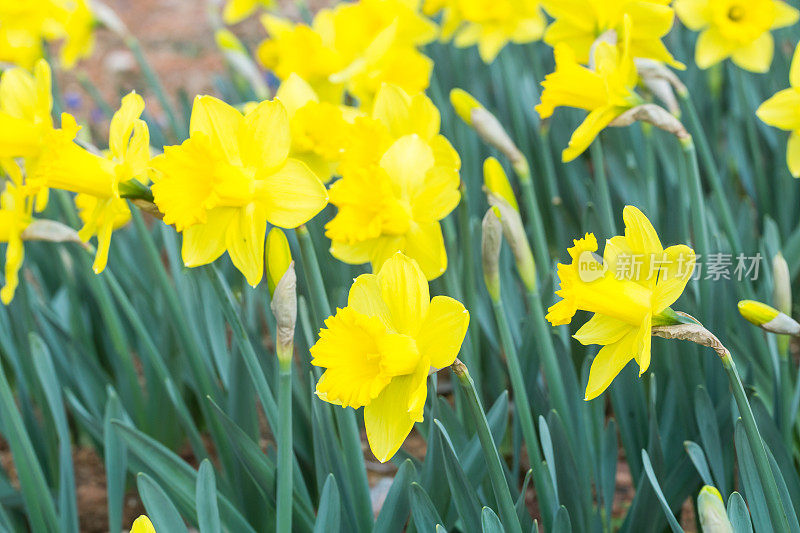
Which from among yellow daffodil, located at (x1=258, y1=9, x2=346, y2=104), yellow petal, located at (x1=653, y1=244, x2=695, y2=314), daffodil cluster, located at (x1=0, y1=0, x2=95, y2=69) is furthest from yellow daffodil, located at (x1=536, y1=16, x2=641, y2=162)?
daffodil cluster, located at (x1=0, y1=0, x2=95, y2=69)

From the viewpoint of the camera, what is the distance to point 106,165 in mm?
1202

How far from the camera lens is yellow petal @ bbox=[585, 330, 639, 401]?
1.01 meters

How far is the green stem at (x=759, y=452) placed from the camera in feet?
3.19

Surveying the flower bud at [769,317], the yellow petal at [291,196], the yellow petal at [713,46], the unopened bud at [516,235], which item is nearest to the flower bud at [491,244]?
the unopened bud at [516,235]

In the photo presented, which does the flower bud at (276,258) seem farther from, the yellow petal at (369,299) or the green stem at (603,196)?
the green stem at (603,196)

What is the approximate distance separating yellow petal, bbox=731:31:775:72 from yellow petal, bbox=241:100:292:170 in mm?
1218

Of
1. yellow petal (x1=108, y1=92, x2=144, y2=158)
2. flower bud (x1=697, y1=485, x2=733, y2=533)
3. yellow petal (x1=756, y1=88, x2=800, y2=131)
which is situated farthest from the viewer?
yellow petal (x1=756, y1=88, x2=800, y2=131)

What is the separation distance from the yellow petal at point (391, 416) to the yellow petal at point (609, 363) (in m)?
0.23

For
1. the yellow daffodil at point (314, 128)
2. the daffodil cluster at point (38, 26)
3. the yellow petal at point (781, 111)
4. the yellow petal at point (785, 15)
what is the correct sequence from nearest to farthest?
the yellow daffodil at point (314, 128) → the yellow petal at point (781, 111) → the yellow petal at point (785, 15) → the daffodil cluster at point (38, 26)

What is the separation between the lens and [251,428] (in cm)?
160

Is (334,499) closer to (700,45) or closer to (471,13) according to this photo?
(700,45)

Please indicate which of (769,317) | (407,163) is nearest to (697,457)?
(769,317)

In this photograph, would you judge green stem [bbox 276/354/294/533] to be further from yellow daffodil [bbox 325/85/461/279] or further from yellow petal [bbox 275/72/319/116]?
yellow petal [bbox 275/72/319/116]

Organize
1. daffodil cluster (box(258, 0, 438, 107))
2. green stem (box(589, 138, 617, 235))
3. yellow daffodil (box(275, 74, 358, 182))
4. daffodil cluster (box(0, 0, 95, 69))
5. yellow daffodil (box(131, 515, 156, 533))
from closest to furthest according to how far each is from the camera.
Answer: yellow daffodil (box(131, 515, 156, 533))
yellow daffodil (box(275, 74, 358, 182))
green stem (box(589, 138, 617, 235))
daffodil cluster (box(258, 0, 438, 107))
daffodil cluster (box(0, 0, 95, 69))
